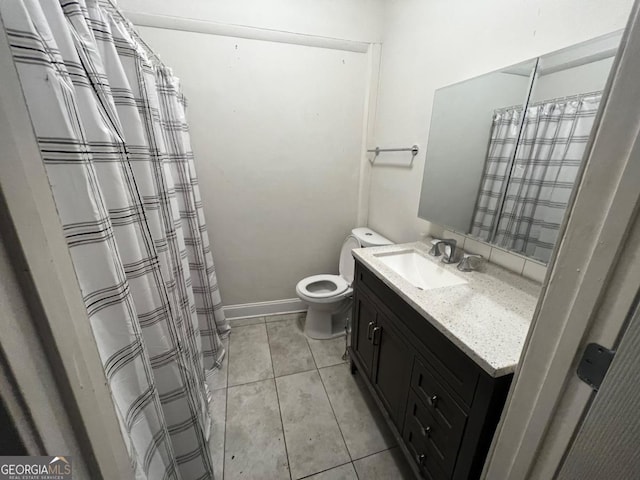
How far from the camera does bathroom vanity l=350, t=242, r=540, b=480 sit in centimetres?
74

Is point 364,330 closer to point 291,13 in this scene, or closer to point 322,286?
point 322,286

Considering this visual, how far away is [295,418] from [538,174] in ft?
5.44

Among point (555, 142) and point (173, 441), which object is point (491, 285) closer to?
point (555, 142)

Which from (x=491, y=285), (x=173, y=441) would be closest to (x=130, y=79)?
(x=173, y=441)

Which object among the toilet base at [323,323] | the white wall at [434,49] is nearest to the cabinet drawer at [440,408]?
the white wall at [434,49]

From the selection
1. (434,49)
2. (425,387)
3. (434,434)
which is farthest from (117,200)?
(434,49)

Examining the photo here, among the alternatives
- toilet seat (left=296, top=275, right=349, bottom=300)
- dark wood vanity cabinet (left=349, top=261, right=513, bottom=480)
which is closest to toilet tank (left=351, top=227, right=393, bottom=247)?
toilet seat (left=296, top=275, right=349, bottom=300)

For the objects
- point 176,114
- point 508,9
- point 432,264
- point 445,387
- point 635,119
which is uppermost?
point 508,9

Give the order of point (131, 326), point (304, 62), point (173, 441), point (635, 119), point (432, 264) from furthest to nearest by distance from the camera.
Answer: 1. point (304, 62)
2. point (432, 264)
3. point (173, 441)
4. point (131, 326)
5. point (635, 119)

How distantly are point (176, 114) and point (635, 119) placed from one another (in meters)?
1.63

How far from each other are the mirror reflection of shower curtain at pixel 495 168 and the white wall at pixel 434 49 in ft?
0.72

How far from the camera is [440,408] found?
2.95ft

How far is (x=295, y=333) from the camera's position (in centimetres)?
212

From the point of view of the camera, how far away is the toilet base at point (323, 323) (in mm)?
2027
